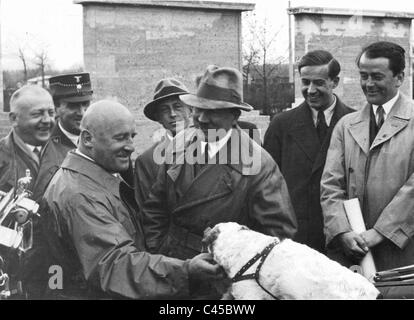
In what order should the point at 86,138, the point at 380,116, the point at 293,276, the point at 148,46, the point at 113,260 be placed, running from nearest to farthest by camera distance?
the point at 293,276
the point at 113,260
the point at 86,138
the point at 380,116
the point at 148,46

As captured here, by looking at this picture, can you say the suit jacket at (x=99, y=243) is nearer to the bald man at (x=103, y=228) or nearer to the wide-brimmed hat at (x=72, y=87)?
the bald man at (x=103, y=228)

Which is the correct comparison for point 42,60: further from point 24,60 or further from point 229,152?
point 229,152

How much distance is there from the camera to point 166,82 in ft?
10.9

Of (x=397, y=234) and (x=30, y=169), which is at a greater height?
(x=30, y=169)

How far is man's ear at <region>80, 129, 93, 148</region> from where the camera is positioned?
2.99 m

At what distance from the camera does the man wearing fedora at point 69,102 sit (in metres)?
3.26

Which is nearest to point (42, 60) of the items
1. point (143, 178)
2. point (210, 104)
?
point (143, 178)

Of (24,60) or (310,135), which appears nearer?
(24,60)

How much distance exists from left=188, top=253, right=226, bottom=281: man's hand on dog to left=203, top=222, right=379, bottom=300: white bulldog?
0.21ft

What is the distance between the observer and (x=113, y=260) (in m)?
2.87

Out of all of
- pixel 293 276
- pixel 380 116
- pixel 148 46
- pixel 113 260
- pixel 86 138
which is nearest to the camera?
pixel 293 276

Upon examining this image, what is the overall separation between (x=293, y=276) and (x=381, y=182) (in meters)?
0.85

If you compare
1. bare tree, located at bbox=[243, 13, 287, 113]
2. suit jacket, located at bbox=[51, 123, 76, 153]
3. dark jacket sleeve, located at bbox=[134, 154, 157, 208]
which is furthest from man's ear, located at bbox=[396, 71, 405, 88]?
suit jacket, located at bbox=[51, 123, 76, 153]
